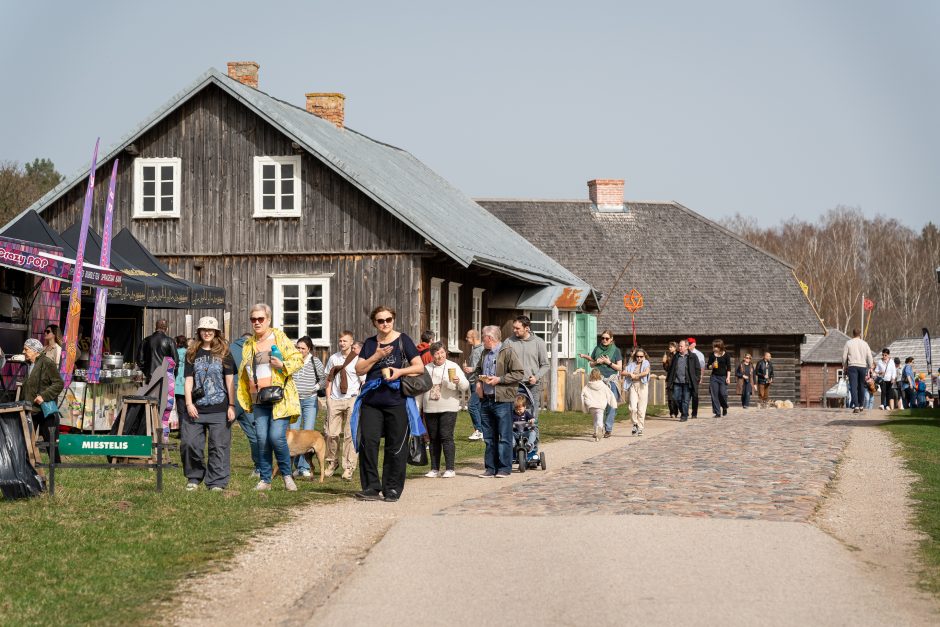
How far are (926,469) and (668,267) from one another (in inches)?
1404

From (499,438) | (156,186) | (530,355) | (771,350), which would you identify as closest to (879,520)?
(499,438)

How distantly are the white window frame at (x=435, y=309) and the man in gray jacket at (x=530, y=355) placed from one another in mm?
11933

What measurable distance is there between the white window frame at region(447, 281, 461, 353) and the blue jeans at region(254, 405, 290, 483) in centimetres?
1694

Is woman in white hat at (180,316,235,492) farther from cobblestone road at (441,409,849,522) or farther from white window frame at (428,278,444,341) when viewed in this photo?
white window frame at (428,278,444,341)

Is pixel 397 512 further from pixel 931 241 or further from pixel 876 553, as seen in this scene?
pixel 931 241

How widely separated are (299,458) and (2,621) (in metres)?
7.82

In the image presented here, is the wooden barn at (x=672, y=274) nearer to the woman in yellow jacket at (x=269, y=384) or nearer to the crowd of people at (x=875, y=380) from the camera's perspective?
the crowd of people at (x=875, y=380)

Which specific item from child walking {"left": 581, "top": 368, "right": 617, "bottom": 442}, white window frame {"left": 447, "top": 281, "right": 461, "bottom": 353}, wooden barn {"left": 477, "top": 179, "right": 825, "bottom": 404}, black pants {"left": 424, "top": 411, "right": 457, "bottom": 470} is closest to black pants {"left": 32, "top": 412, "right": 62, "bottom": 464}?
black pants {"left": 424, "top": 411, "right": 457, "bottom": 470}

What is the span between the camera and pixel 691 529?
1013 centimetres

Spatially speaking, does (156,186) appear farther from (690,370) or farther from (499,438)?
(499,438)

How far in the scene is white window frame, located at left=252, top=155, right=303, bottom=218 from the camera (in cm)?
2839

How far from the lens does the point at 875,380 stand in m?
38.6

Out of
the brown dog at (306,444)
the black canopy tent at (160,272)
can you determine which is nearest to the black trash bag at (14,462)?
the brown dog at (306,444)

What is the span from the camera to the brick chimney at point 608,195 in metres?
53.6
